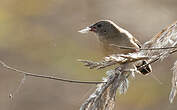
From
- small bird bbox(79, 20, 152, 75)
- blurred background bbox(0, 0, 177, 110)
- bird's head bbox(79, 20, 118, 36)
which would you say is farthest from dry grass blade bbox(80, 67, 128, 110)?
blurred background bbox(0, 0, 177, 110)

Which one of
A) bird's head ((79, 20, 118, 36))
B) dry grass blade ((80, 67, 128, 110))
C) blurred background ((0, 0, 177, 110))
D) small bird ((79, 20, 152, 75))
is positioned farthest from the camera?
blurred background ((0, 0, 177, 110))

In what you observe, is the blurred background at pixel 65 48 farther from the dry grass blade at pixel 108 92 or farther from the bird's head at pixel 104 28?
the dry grass blade at pixel 108 92

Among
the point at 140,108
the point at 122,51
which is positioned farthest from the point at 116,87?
Answer: the point at 140,108

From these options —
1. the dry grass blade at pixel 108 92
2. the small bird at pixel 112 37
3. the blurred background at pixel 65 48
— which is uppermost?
the blurred background at pixel 65 48

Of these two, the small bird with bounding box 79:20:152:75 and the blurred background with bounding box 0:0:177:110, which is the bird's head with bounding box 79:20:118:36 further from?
the blurred background with bounding box 0:0:177:110

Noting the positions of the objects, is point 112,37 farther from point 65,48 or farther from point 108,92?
point 65,48

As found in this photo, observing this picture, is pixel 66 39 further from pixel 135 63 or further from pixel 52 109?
pixel 135 63

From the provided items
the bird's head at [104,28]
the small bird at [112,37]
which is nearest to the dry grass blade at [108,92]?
the small bird at [112,37]

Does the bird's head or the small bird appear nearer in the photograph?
the small bird

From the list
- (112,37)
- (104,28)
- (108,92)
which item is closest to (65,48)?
(104,28)
